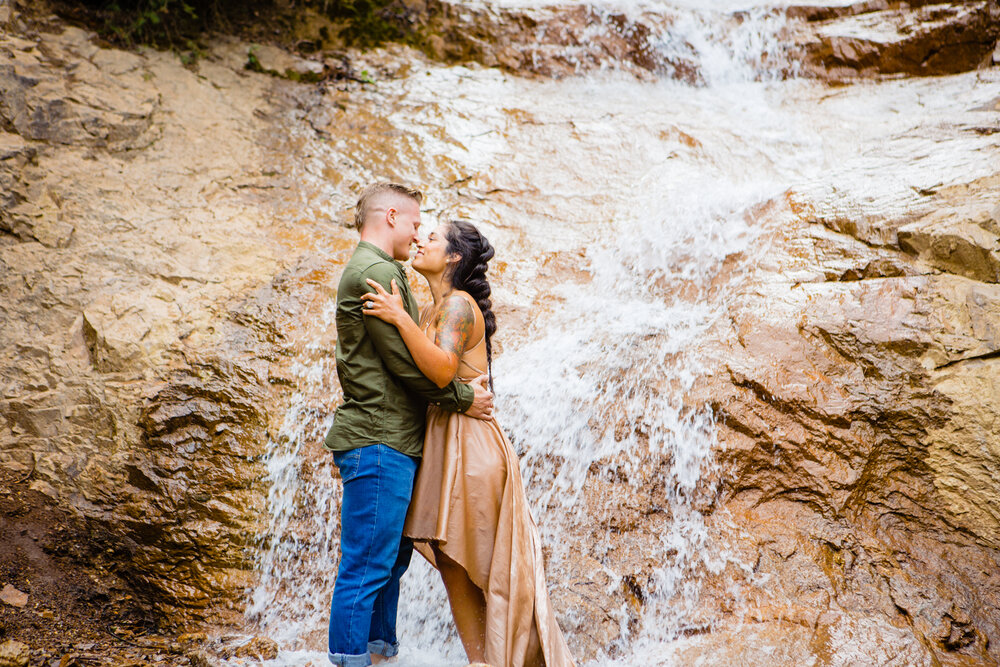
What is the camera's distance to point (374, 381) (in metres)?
3.02

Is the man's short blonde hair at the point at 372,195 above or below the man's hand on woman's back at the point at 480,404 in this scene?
above

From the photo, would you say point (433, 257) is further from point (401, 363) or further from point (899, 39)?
point (899, 39)

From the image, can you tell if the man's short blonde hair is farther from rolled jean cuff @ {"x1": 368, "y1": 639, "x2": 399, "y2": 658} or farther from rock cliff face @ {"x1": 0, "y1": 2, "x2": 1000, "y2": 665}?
rolled jean cuff @ {"x1": 368, "y1": 639, "x2": 399, "y2": 658}

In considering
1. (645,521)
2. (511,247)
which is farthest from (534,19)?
(645,521)

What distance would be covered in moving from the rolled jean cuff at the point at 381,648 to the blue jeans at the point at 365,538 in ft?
0.96

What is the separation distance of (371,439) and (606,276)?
327 cm

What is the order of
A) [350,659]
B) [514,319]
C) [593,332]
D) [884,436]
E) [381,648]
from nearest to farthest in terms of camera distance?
[350,659], [381,648], [884,436], [593,332], [514,319]

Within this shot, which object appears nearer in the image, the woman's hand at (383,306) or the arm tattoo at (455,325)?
the woman's hand at (383,306)

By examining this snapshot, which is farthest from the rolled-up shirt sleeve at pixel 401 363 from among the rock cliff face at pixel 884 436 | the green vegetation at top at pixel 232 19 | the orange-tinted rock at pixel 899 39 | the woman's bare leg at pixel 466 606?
the orange-tinted rock at pixel 899 39

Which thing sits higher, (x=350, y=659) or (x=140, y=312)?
(x=140, y=312)

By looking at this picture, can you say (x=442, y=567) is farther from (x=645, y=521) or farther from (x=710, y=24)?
(x=710, y=24)

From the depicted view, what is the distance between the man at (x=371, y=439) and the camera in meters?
2.90

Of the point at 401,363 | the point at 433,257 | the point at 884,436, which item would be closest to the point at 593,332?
the point at 884,436

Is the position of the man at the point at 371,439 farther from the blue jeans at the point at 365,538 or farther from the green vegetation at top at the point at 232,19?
the green vegetation at top at the point at 232,19
